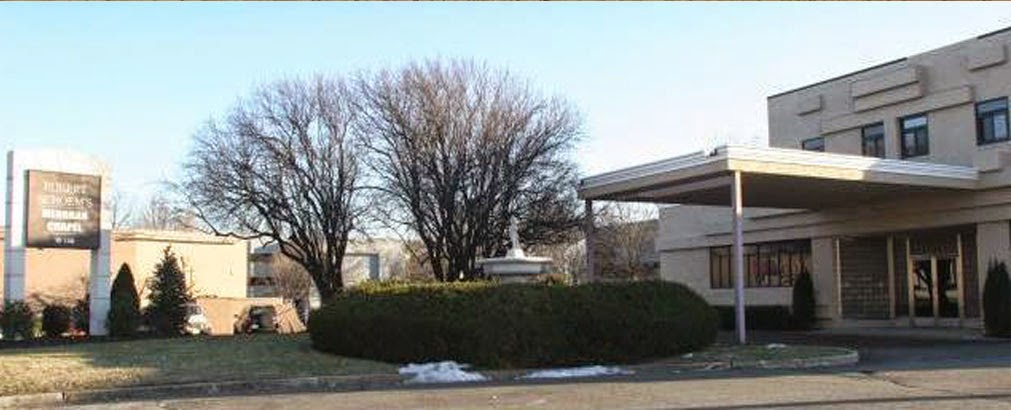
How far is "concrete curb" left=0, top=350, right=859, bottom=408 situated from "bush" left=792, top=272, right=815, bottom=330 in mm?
15770

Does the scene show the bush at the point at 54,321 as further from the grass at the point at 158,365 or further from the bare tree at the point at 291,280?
the bare tree at the point at 291,280

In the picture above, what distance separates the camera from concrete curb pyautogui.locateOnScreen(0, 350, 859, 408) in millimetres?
16812

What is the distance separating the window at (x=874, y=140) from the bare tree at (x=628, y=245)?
28041 mm

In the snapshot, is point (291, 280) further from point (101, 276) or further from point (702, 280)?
point (101, 276)

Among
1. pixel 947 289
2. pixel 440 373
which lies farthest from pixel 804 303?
pixel 440 373

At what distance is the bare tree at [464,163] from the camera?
120 feet

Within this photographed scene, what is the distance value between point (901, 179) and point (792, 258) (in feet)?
33.0

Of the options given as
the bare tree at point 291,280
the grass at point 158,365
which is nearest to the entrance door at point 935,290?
the grass at point 158,365

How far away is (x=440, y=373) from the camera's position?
1894cm

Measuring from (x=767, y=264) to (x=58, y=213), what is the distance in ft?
74.3

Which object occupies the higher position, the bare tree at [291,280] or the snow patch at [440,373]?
the bare tree at [291,280]

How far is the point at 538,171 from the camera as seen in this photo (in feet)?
123

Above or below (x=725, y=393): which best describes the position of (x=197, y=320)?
above

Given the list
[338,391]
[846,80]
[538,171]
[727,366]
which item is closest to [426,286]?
[338,391]
